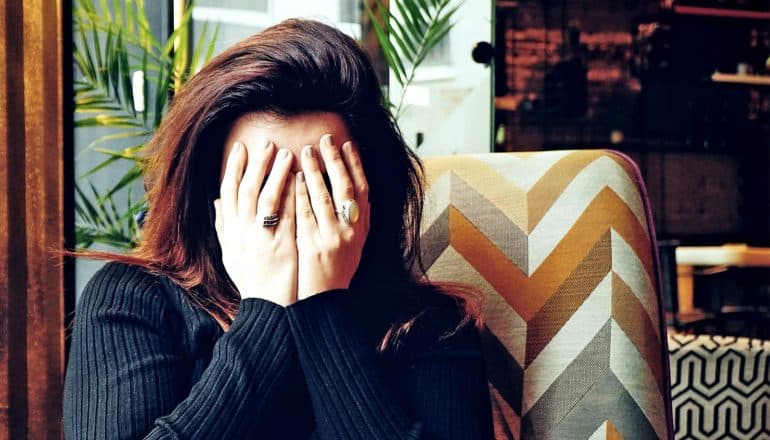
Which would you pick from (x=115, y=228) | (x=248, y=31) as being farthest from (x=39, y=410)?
(x=248, y=31)

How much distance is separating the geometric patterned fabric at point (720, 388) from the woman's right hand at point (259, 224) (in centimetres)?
→ 145

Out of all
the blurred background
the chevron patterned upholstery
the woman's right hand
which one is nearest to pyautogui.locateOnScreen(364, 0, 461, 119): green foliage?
the blurred background

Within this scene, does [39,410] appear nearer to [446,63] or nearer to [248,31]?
[248,31]

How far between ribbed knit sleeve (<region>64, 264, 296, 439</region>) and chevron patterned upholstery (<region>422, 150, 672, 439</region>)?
34 cm

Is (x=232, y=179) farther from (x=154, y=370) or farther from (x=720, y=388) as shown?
(x=720, y=388)

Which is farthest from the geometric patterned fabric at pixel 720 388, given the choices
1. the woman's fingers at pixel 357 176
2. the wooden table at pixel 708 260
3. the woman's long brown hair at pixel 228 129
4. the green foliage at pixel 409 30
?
the wooden table at pixel 708 260

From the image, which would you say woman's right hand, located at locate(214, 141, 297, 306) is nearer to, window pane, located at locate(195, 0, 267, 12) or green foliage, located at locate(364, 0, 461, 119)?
green foliage, located at locate(364, 0, 461, 119)

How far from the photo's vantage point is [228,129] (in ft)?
2.78

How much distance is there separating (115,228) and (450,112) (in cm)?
144

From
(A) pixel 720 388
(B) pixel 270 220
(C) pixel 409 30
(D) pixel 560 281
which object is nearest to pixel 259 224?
(B) pixel 270 220

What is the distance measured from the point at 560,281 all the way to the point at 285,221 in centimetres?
39

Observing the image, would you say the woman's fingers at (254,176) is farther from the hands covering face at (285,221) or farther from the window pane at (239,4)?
the window pane at (239,4)

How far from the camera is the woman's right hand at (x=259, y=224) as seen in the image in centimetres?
82

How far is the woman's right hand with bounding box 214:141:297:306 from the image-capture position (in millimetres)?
816
